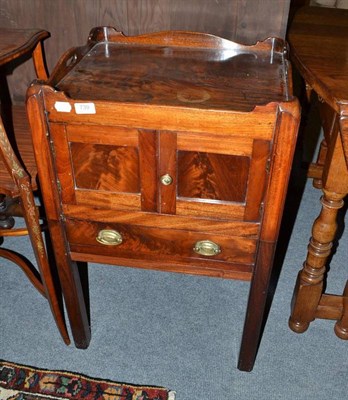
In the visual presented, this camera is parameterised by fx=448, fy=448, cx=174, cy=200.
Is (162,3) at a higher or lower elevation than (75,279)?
higher

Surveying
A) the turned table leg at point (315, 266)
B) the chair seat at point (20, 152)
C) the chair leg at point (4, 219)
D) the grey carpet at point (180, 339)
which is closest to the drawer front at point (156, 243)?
the chair seat at point (20, 152)

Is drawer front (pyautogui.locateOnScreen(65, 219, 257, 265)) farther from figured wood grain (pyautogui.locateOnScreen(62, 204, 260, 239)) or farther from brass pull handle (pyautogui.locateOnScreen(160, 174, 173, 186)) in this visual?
brass pull handle (pyautogui.locateOnScreen(160, 174, 173, 186))

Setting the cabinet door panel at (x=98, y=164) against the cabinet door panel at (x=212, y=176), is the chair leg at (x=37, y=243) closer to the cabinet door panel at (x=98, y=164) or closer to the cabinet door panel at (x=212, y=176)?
the cabinet door panel at (x=98, y=164)

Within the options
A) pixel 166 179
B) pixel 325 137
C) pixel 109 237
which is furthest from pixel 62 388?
pixel 325 137

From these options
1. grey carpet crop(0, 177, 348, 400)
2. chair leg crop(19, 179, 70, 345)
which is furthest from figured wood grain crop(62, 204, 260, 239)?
grey carpet crop(0, 177, 348, 400)

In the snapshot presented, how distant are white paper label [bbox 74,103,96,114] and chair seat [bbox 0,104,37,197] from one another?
1.42ft

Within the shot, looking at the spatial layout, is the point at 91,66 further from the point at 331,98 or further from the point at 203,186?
the point at 331,98

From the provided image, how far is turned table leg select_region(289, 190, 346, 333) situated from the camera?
1.38m

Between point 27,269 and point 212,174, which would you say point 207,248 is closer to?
point 212,174

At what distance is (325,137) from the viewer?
54.6 inches

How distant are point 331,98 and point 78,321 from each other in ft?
3.39

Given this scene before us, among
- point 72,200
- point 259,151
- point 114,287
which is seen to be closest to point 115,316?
point 114,287

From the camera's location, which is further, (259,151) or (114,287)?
(114,287)

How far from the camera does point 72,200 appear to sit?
1.17 m
